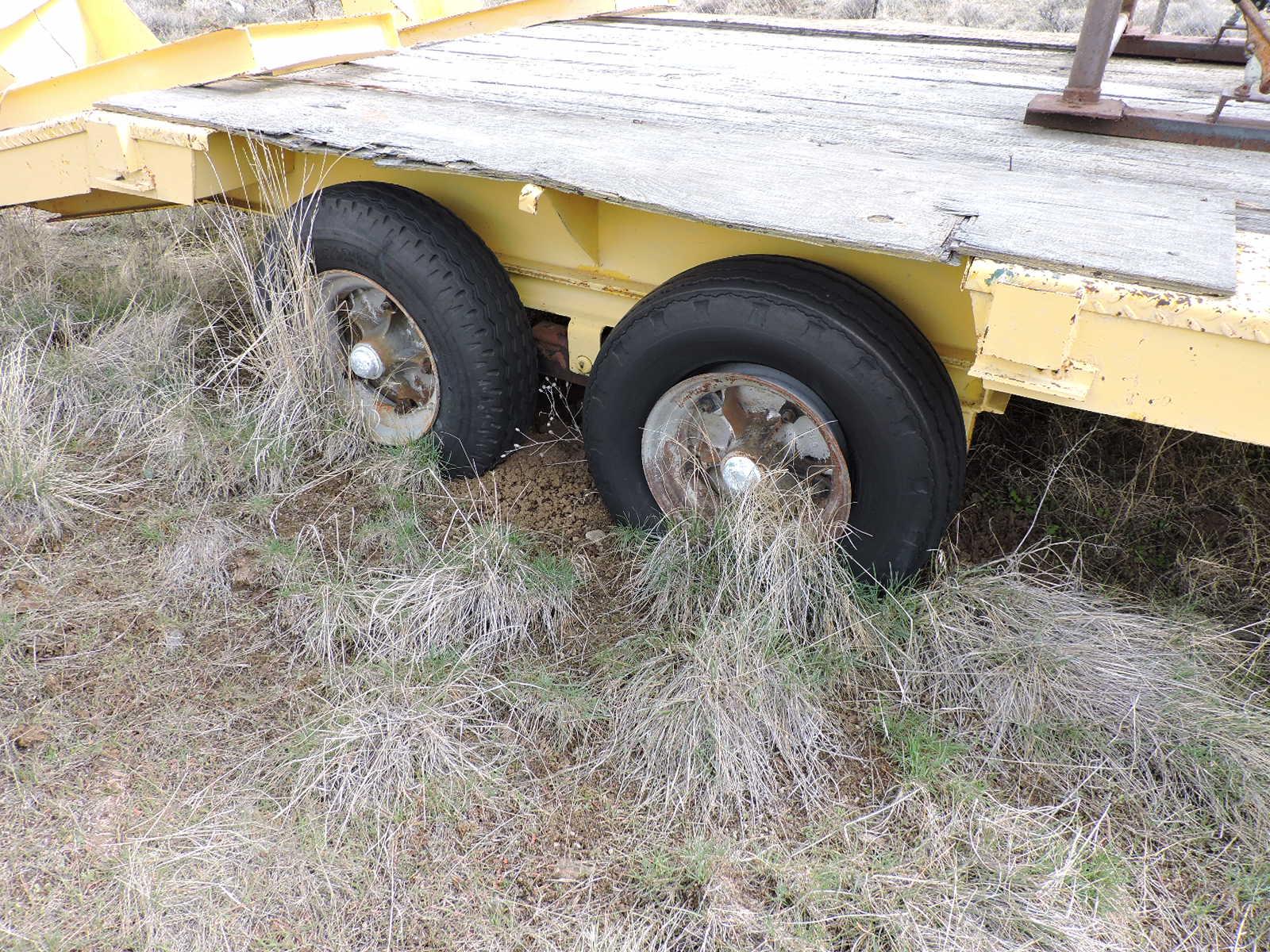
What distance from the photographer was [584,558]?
9.03 ft

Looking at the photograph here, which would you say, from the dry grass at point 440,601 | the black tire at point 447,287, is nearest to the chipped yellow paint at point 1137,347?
the dry grass at point 440,601

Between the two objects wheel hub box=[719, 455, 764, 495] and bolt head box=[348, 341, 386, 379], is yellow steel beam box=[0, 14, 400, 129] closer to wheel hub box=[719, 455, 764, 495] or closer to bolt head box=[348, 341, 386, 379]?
bolt head box=[348, 341, 386, 379]

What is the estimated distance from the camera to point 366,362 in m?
3.06

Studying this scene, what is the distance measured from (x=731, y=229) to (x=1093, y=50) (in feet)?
4.01

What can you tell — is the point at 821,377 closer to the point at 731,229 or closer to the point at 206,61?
the point at 731,229

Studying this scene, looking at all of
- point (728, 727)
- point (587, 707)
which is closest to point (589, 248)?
point (587, 707)

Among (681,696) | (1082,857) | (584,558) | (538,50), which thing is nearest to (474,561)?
(584,558)

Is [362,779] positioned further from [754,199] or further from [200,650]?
[754,199]

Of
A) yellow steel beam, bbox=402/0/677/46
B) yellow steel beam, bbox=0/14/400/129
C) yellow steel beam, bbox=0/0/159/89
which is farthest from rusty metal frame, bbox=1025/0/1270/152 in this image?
yellow steel beam, bbox=0/0/159/89

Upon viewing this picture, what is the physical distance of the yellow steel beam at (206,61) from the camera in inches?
126

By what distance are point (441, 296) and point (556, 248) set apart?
1.27ft

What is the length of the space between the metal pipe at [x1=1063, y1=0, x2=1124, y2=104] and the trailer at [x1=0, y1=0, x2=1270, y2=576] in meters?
0.01

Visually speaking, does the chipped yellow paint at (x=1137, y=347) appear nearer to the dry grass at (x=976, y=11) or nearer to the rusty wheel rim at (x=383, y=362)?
the rusty wheel rim at (x=383, y=362)

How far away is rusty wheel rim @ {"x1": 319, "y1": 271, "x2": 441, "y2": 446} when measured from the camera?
303 centimetres
